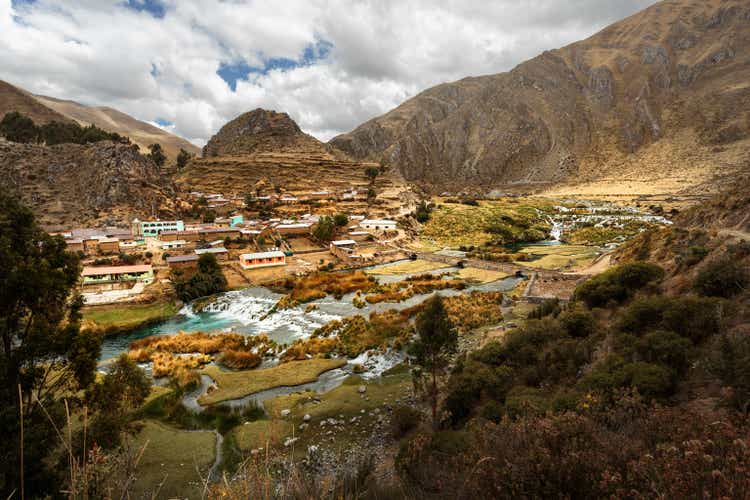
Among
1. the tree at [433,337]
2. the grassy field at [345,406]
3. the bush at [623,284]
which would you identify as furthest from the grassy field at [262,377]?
the bush at [623,284]

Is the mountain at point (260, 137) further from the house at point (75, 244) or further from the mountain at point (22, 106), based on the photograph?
the house at point (75, 244)

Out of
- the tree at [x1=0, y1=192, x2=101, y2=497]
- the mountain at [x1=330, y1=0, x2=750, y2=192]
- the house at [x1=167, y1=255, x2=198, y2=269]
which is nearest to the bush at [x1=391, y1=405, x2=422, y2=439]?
the tree at [x1=0, y1=192, x2=101, y2=497]

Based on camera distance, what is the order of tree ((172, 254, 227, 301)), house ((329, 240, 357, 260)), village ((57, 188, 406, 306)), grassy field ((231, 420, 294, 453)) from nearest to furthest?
grassy field ((231, 420, 294, 453)), tree ((172, 254, 227, 301)), village ((57, 188, 406, 306)), house ((329, 240, 357, 260))

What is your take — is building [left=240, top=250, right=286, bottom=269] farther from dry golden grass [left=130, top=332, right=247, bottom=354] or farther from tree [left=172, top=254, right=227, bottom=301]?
dry golden grass [left=130, top=332, right=247, bottom=354]

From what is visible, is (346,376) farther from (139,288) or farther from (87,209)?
(87,209)

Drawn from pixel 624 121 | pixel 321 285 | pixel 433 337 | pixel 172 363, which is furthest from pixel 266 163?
pixel 624 121
